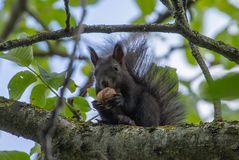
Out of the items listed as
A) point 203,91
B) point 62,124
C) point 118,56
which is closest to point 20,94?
point 62,124

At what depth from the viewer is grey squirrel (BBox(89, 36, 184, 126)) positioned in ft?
8.66

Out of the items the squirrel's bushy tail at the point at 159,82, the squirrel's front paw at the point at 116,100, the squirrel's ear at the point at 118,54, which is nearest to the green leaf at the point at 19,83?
the squirrel's front paw at the point at 116,100

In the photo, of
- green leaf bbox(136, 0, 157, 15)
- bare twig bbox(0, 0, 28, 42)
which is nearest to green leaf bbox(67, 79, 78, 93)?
bare twig bbox(0, 0, 28, 42)

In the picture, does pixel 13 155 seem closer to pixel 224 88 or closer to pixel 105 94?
pixel 105 94

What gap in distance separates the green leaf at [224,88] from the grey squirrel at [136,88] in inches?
72.1

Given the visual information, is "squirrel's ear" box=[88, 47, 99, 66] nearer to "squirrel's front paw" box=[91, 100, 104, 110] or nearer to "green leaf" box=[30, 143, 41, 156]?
"squirrel's front paw" box=[91, 100, 104, 110]

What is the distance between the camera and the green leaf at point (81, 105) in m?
2.25

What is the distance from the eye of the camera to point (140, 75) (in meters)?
2.92

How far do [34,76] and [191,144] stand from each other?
0.85 meters

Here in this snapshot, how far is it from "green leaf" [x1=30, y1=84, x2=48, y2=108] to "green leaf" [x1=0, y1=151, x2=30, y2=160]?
40 centimetres

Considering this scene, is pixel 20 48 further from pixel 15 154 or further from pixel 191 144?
pixel 191 144

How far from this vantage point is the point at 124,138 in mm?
1722

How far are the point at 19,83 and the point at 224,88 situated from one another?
5.08 feet

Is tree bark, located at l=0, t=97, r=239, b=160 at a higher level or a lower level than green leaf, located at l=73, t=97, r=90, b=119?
lower
